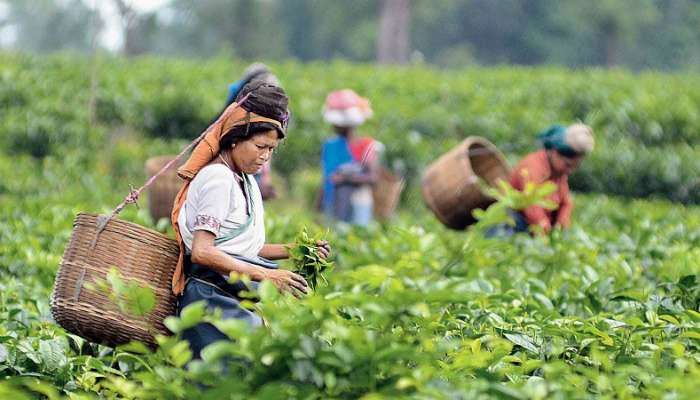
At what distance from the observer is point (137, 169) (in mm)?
13469

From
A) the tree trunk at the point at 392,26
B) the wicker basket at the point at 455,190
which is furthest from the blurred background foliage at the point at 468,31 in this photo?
the wicker basket at the point at 455,190

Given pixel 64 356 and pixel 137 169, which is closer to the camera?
pixel 64 356

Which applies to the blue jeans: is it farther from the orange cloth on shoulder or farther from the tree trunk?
the tree trunk

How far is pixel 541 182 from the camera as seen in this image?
7.26 metres

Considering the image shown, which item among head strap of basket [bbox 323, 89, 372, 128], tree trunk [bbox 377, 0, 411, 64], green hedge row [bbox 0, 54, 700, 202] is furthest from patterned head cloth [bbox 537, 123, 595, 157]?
tree trunk [bbox 377, 0, 411, 64]

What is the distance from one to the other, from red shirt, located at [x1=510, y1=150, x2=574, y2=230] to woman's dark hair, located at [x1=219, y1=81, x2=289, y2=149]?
11.7 ft

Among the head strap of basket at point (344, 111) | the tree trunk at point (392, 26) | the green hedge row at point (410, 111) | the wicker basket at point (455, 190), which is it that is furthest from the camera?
the tree trunk at point (392, 26)

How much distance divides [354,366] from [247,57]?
42.1m

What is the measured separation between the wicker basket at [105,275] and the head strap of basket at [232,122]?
0.26ft

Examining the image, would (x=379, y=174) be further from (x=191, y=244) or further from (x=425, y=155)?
(x=191, y=244)

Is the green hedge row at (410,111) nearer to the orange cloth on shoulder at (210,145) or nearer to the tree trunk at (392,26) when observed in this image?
the orange cloth on shoulder at (210,145)

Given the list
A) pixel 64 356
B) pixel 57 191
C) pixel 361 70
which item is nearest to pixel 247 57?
pixel 361 70

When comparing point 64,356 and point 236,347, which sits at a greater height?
point 236,347

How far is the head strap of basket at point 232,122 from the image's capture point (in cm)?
Answer: 371
